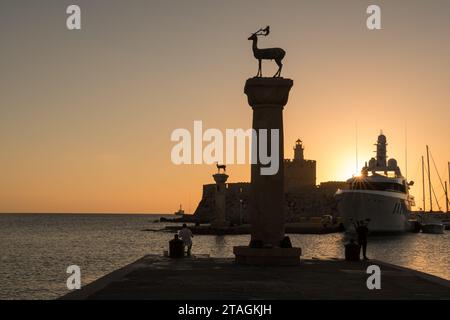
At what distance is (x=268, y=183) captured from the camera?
74.2 feet

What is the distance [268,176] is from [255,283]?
6.38 meters

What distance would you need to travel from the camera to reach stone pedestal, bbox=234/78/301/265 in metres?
22.6

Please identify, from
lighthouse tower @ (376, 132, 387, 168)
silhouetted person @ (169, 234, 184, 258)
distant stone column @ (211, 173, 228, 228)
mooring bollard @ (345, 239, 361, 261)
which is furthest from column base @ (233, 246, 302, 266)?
lighthouse tower @ (376, 132, 387, 168)

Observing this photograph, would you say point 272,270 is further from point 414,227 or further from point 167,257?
point 414,227

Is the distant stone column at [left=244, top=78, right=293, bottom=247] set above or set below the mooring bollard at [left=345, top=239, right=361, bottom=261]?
above

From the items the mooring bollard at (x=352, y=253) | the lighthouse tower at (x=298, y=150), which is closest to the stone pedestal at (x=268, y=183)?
the mooring bollard at (x=352, y=253)

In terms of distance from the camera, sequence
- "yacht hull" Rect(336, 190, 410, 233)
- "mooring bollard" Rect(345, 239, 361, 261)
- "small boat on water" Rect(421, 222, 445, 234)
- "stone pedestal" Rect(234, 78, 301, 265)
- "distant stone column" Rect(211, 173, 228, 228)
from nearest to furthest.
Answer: "stone pedestal" Rect(234, 78, 301, 265) < "mooring bollard" Rect(345, 239, 361, 261) < "yacht hull" Rect(336, 190, 410, 233) < "distant stone column" Rect(211, 173, 228, 228) < "small boat on water" Rect(421, 222, 445, 234)

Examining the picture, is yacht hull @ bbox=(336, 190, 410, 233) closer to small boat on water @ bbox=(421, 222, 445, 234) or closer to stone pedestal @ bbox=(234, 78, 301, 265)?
small boat on water @ bbox=(421, 222, 445, 234)

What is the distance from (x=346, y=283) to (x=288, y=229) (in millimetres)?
97576
